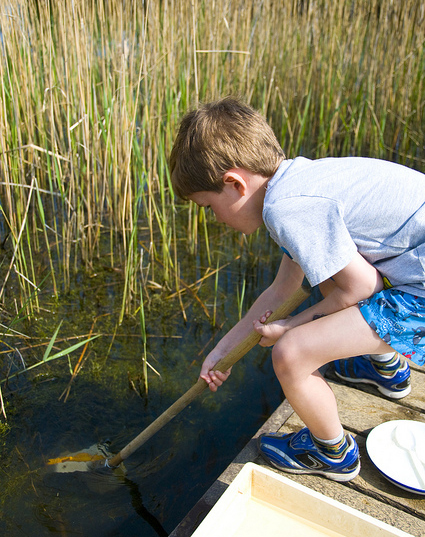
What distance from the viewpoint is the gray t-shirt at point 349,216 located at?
1.25 metres

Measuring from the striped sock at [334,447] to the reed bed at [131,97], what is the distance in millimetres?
1214

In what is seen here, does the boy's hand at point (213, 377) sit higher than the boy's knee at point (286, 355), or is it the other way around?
the boy's knee at point (286, 355)

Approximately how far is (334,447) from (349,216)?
667 mm

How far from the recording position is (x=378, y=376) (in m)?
1.84

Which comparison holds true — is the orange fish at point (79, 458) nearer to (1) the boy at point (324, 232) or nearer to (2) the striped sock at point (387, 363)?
(1) the boy at point (324, 232)

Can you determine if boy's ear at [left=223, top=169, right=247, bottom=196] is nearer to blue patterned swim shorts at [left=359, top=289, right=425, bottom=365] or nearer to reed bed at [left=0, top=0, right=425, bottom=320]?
blue patterned swim shorts at [left=359, top=289, right=425, bottom=365]

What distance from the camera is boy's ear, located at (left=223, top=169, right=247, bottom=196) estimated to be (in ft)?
4.45

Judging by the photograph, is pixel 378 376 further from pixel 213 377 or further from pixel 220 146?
pixel 220 146

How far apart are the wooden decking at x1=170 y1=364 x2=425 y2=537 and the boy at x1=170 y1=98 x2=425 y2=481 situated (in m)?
0.05

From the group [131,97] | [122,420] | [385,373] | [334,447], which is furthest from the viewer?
[131,97]

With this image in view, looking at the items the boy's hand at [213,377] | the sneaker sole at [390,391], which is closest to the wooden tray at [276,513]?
the boy's hand at [213,377]

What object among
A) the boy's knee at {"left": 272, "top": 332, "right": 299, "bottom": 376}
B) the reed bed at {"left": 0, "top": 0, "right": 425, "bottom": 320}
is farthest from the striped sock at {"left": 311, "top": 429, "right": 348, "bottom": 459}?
the reed bed at {"left": 0, "top": 0, "right": 425, "bottom": 320}

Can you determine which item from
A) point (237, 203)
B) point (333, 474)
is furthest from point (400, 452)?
Result: point (237, 203)

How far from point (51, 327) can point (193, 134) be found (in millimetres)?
1539
